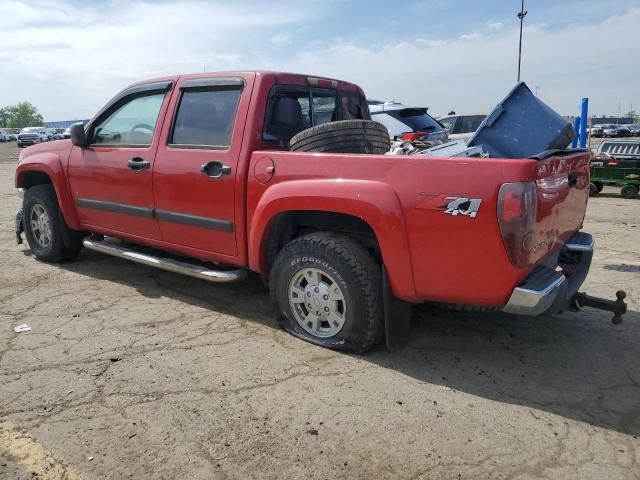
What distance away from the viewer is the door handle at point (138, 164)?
4.50 m

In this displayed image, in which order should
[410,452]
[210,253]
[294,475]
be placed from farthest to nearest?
[210,253], [410,452], [294,475]

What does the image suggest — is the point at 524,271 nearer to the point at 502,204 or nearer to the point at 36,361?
the point at 502,204

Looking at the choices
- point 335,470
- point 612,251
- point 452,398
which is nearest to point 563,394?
point 452,398

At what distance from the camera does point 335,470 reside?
245 centimetres

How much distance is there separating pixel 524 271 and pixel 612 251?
4.34m

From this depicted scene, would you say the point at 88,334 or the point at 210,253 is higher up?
the point at 210,253

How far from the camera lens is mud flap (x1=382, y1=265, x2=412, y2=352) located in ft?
10.9

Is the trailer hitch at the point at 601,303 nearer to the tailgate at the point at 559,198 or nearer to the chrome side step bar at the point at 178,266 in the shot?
the tailgate at the point at 559,198

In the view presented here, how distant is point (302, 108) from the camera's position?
14.3 feet

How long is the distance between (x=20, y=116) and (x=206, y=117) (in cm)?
14115

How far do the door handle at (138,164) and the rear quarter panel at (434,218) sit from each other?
1.75m

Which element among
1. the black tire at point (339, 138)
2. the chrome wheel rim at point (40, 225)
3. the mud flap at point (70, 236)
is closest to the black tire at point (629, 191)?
the black tire at point (339, 138)

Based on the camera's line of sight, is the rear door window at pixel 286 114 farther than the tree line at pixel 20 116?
No

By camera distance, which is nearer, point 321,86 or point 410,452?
point 410,452
